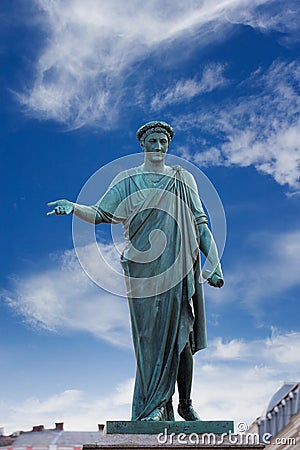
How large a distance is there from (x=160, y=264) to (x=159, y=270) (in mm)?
79

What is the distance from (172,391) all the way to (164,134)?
341 centimetres

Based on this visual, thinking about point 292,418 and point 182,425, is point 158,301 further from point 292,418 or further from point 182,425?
point 292,418

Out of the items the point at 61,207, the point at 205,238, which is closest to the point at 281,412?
the point at 205,238

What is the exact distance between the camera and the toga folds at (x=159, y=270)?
8.27 metres

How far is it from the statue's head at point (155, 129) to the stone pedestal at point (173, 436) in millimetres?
3796

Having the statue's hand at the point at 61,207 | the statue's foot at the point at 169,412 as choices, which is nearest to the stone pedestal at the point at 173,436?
the statue's foot at the point at 169,412

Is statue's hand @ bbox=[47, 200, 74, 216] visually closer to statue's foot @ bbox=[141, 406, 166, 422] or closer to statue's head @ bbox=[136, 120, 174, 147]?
statue's head @ bbox=[136, 120, 174, 147]

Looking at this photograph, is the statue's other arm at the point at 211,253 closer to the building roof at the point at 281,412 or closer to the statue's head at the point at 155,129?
the statue's head at the point at 155,129

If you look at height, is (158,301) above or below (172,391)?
above

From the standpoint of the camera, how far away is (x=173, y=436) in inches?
296

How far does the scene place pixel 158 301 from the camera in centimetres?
845

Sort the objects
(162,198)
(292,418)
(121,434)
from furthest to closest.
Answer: (292,418) → (162,198) → (121,434)

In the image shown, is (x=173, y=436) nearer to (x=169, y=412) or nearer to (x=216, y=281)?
(x=169, y=412)

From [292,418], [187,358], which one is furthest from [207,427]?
[292,418]
